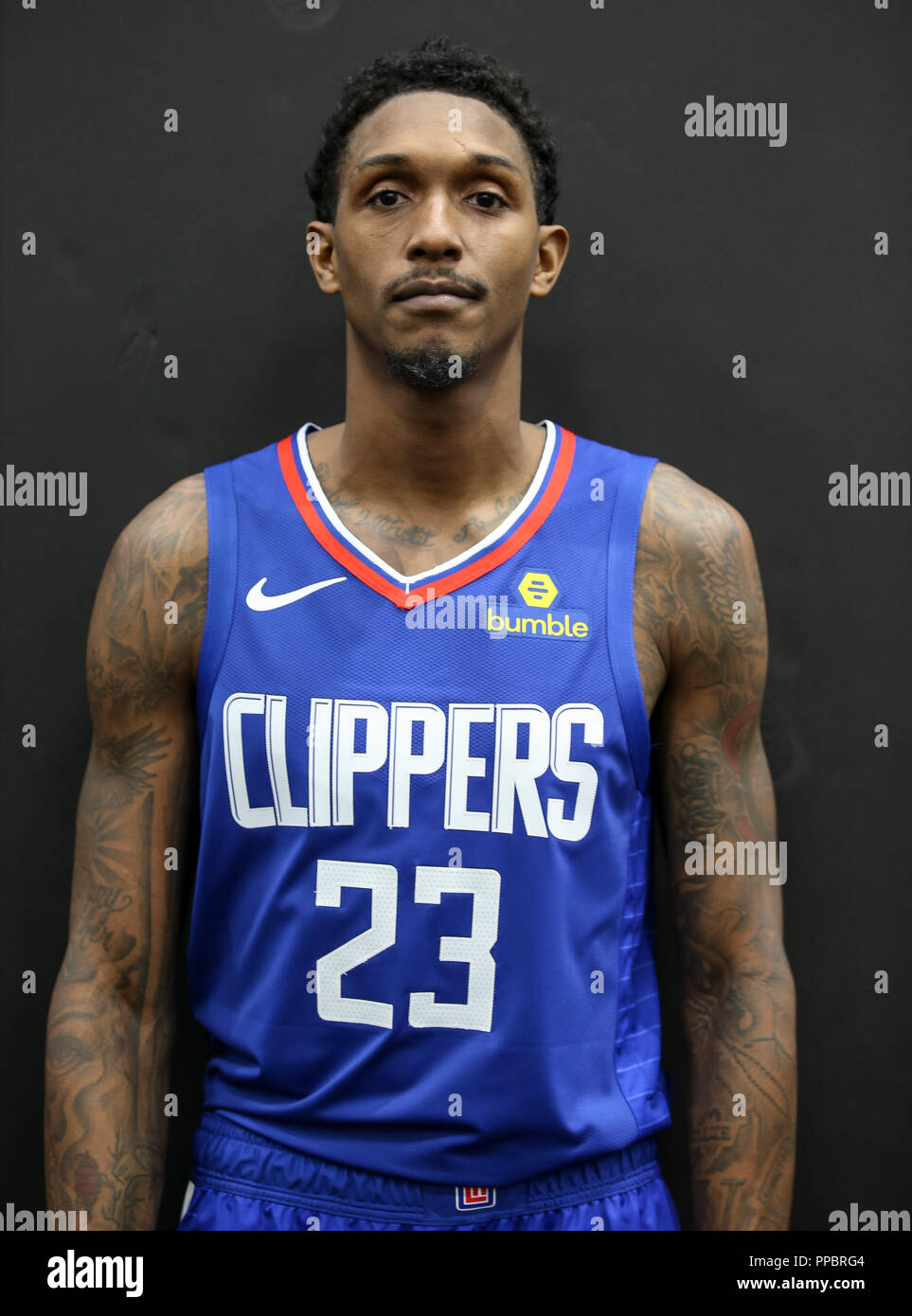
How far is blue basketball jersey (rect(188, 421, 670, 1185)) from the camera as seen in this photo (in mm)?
1670

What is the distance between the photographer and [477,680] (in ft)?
5.56

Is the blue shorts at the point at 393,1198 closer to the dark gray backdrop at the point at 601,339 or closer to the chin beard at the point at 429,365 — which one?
the dark gray backdrop at the point at 601,339

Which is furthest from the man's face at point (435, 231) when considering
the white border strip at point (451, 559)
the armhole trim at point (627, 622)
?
the armhole trim at point (627, 622)

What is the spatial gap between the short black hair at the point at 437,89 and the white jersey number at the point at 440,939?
1.05 m

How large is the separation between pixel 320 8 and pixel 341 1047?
1.90 metres

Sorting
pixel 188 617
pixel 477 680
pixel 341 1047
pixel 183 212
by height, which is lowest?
pixel 341 1047

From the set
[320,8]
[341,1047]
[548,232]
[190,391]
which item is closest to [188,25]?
[320,8]

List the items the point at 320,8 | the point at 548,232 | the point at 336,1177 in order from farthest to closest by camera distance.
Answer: the point at 320,8 < the point at 548,232 < the point at 336,1177

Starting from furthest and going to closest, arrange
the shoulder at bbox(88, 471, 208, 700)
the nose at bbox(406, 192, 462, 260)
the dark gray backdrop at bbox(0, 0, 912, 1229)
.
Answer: the dark gray backdrop at bbox(0, 0, 912, 1229) → the shoulder at bbox(88, 471, 208, 700) → the nose at bbox(406, 192, 462, 260)

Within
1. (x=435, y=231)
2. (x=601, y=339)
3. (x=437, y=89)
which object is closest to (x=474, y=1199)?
(x=435, y=231)

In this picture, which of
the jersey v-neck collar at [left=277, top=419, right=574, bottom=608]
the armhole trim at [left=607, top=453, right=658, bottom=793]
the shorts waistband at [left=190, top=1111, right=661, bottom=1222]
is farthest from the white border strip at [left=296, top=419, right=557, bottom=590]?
the shorts waistband at [left=190, top=1111, right=661, bottom=1222]

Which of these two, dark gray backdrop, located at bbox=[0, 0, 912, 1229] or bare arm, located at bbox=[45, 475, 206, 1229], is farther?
dark gray backdrop, located at bbox=[0, 0, 912, 1229]

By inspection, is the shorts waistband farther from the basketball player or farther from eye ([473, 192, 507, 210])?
eye ([473, 192, 507, 210])
